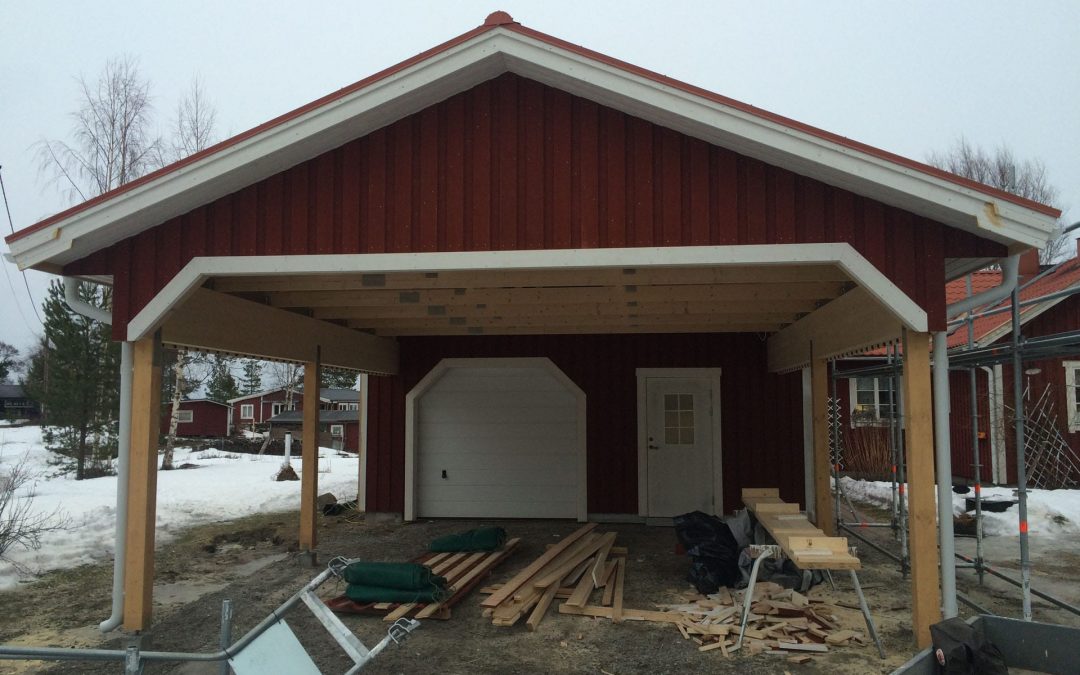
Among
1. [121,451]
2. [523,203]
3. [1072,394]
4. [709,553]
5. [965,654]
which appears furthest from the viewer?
[1072,394]

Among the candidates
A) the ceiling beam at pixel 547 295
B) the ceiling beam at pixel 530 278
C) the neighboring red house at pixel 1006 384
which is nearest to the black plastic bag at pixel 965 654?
the ceiling beam at pixel 530 278

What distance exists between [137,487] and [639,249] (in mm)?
4336

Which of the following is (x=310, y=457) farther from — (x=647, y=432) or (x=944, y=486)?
(x=944, y=486)

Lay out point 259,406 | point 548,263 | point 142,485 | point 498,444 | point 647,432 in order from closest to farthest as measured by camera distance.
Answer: point 548,263
point 142,485
point 647,432
point 498,444
point 259,406

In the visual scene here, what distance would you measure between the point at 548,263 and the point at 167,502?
9.40 meters

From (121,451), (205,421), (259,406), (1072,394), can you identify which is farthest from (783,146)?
(259,406)

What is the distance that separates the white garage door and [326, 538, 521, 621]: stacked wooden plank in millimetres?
1982

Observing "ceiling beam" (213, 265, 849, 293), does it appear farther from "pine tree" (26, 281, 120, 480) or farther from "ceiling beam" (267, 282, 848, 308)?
"pine tree" (26, 281, 120, 480)

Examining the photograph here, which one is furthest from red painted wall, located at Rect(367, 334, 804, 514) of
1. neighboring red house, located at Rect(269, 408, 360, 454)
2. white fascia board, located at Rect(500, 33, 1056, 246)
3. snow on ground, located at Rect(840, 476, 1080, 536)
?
neighboring red house, located at Rect(269, 408, 360, 454)

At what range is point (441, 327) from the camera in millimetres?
9977

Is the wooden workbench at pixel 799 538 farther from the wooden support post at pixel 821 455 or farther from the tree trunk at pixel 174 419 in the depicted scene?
the tree trunk at pixel 174 419

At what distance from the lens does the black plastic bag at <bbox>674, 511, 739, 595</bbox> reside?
6809 millimetres

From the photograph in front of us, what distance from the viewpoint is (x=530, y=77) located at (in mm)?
5445

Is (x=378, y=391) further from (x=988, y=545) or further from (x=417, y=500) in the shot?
(x=988, y=545)
